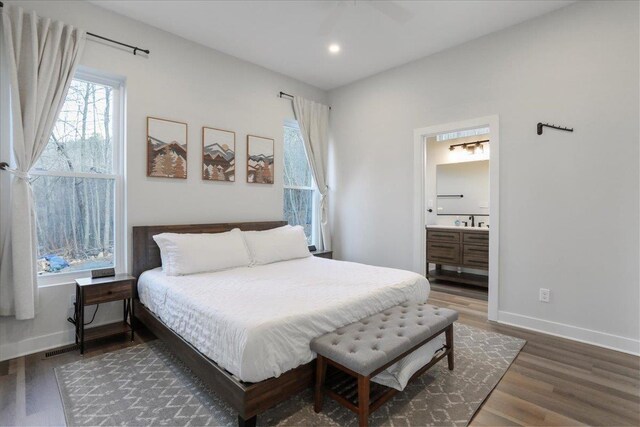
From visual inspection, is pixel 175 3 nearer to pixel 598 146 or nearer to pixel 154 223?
pixel 154 223

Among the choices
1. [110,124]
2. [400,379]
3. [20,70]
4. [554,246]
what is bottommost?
[400,379]

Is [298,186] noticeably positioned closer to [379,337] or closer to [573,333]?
[379,337]

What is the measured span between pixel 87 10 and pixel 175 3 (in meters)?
0.79

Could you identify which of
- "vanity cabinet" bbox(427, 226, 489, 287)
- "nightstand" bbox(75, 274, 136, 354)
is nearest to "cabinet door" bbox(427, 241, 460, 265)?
"vanity cabinet" bbox(427, 226, 489, 287)

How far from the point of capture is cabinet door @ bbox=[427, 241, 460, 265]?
15.8 feet

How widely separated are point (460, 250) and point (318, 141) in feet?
8.86

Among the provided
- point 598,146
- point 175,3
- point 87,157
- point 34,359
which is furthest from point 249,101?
point 598,146

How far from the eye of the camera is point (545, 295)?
3.08m

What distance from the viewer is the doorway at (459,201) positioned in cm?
340

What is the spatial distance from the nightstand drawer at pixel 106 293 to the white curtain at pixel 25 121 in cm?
40

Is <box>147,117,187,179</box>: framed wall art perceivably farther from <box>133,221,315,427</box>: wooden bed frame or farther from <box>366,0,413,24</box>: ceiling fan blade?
<box>366,0,413,24</box>: ceiling fan blade

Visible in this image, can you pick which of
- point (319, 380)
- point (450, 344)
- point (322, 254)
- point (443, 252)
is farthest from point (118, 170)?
point (443, 252)

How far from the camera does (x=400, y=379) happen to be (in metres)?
1.86

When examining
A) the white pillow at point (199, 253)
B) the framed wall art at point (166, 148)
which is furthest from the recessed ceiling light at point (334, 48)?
the white pillow at point (199, 253)
